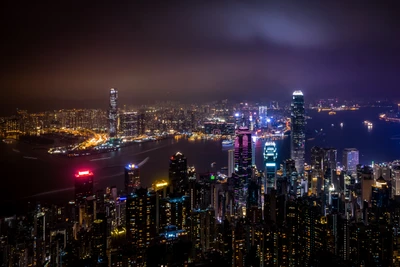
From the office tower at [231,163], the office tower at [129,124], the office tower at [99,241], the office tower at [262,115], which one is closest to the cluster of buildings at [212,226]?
the office tower at [99,241]

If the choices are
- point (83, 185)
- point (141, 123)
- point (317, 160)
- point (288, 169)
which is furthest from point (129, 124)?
point (317, 160)

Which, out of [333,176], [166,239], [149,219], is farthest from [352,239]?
[333,176]

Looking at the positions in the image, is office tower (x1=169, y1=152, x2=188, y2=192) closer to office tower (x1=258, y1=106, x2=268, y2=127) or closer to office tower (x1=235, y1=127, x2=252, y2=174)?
office tower (x1=235, y1=127, x2=252, y2=174)

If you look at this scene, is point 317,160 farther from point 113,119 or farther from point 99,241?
point 113,119

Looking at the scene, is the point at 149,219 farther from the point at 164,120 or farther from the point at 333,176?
the point at 164,120

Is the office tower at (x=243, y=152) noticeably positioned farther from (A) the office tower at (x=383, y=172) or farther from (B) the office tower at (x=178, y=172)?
(A) the office tower at (x=383, y=172)

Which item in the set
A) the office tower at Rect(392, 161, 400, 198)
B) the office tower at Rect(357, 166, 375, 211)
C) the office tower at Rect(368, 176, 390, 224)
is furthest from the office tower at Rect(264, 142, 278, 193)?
the office tower at Rect(392, 161, 400, 198)
